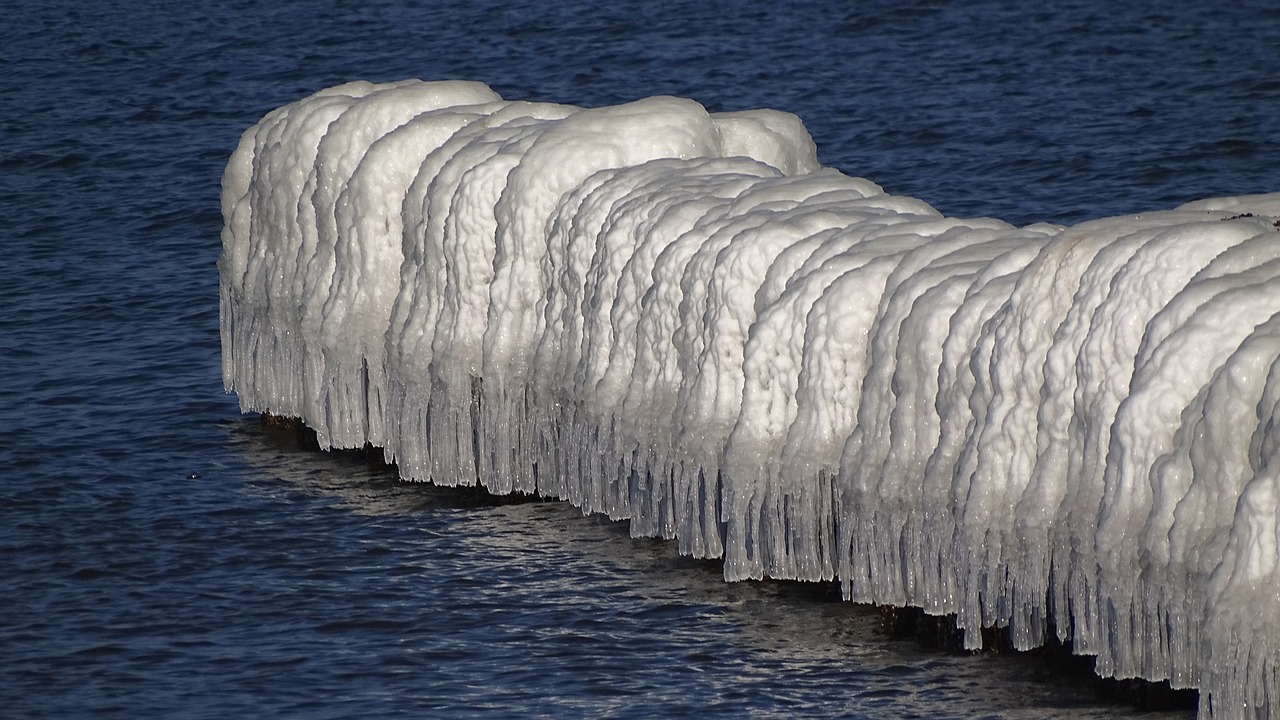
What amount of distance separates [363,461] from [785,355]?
6587 millimetres

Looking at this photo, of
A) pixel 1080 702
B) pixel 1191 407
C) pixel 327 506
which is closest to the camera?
pixel 1191 407

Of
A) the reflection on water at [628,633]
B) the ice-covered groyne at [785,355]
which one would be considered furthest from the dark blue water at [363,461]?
the ice-covered groyne at [785,355]

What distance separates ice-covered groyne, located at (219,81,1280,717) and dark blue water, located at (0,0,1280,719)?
2.27ft

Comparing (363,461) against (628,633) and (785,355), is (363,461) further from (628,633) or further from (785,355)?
(785,355)

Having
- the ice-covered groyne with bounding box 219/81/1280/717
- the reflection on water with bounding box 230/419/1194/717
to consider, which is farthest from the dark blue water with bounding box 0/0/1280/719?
the ice-covered groyne with bounding box 219/81/1280/717

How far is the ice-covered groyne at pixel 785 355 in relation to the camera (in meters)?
A: 12.7

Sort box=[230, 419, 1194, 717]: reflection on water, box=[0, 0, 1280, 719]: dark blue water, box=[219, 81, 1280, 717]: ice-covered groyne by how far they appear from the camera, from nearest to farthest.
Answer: box=[219, 81, 1280, 717]: ice-covered groyne
box=[230, 419, 1194, 717]: reflection on water
box=[0, 0, 1280, 719]: dark blue water

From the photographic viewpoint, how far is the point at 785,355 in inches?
621

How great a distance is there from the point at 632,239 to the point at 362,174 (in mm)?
3716

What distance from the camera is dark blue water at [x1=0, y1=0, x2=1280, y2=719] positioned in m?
15.4

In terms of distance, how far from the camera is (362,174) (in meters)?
20.0

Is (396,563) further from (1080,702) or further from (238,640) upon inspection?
(1080,702)

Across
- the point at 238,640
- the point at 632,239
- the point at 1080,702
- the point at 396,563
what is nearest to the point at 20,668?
the point at 238,640

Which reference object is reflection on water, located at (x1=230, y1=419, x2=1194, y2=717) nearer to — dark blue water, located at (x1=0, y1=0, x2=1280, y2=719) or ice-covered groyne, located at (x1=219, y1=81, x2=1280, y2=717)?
dark blue water, located at (x1=0, y1=0, x2=1280, y2=719)
